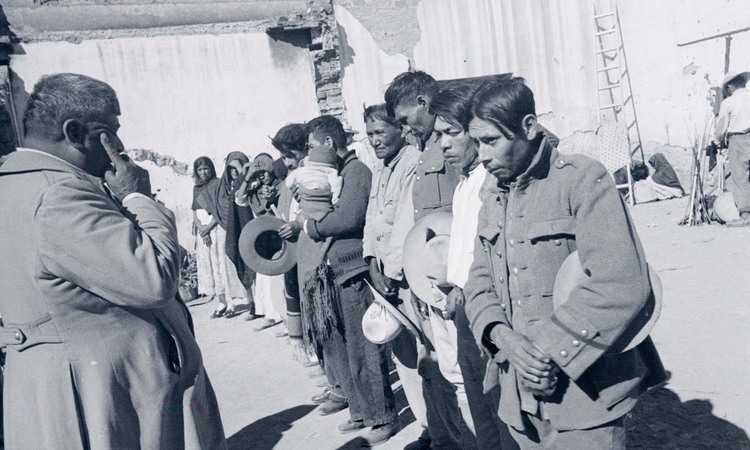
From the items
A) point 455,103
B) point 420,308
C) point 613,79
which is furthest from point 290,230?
point 613,79

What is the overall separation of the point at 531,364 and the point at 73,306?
4.63 feet

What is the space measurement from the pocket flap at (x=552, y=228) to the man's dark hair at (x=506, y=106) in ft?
1.07

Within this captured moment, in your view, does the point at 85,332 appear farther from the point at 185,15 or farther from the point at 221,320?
the point at 185,15

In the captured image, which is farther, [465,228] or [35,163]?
[465,228]

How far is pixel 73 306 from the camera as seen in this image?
2184 mm

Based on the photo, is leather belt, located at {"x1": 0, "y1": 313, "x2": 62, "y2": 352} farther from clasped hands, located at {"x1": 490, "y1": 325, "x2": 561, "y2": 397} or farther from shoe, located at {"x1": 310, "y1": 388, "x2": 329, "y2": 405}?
shoe, located at {"x1": 310, "y1": 388, "x2": 329, "y2": 405}

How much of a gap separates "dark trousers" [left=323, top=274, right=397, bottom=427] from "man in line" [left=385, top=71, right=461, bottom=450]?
0.31 metres

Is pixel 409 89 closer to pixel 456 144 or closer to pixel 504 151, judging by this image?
pixel 456 144

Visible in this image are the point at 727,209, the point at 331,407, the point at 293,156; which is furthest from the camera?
the point at 727,209

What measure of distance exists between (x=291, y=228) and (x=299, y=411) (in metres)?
1.44

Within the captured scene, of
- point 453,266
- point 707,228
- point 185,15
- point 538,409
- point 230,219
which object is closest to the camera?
point 538,409

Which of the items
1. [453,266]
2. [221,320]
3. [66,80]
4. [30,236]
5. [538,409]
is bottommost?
[221,320]

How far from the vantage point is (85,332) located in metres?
2.20

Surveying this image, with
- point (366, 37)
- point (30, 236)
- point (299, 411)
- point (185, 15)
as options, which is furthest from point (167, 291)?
point (366, 37)
